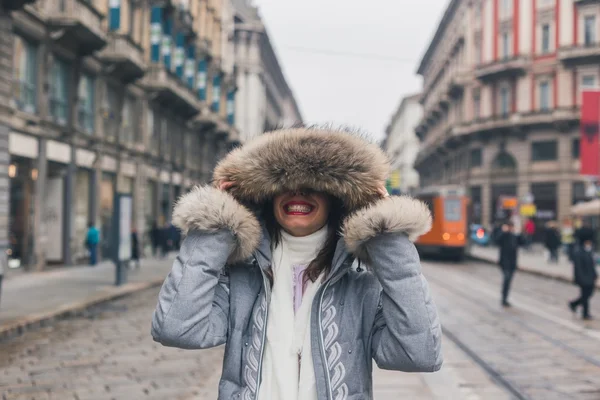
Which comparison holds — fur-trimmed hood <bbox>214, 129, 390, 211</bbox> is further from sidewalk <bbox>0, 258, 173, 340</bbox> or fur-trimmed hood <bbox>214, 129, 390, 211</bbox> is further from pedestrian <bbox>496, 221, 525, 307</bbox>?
pedestrian <bbox>496, 221, 525, 307</bbox>

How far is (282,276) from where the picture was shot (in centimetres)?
225

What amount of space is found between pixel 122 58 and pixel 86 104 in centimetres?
209

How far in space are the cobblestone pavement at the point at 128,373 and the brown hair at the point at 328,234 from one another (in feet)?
11.5

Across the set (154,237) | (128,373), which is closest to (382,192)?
(128,373)

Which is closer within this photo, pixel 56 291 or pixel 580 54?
pixel 56 291

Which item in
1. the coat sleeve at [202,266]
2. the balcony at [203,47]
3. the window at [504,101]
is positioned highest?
the balcony at [203,47]

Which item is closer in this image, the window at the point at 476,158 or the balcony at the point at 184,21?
the balcony at the point at 184,21

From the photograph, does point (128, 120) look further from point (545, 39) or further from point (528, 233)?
point (545, 39)

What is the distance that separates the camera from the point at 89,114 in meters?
22.3

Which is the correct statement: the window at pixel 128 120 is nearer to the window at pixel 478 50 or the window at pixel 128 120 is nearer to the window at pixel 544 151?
the window at pixel 544 151

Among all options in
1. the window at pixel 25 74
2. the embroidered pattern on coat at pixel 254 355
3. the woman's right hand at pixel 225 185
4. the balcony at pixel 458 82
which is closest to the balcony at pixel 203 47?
the balcony at pixel 458 82

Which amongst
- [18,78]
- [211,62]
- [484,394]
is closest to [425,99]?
[211,62]

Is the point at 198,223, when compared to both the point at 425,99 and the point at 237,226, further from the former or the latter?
the point at 425,99

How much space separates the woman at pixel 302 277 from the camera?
2.10 meters
